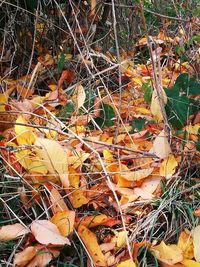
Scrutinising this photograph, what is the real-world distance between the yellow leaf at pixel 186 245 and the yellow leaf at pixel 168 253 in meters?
0.02

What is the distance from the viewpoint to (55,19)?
2.03 metres

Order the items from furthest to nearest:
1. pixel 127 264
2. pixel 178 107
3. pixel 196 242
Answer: pixel 178 107 < pixel 196 242 < pixel 127 264

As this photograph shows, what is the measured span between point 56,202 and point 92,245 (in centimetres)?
14

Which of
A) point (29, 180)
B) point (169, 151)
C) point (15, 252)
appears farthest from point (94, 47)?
point (15, 252)

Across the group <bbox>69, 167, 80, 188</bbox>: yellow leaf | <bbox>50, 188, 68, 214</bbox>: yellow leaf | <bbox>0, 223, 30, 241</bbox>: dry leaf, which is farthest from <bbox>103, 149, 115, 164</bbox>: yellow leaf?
<bbox>0, 223, 30, 241</bbox>: dry leaf

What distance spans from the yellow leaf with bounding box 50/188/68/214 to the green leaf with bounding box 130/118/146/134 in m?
0.44

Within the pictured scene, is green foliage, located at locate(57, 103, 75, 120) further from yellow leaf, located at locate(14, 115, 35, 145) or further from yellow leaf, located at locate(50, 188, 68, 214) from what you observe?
yellow leaf, located at locate(50, 188, 68, 214)

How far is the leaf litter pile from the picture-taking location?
1153 millimetres

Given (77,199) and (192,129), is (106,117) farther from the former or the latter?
(77,199)

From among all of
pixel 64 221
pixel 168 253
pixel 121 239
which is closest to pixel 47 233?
pixel 64 221

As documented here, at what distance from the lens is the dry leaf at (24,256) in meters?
1.10

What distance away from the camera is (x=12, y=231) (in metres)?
1.15

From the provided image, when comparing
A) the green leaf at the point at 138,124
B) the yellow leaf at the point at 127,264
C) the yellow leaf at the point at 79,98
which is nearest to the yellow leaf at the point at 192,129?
the green leaf at the point at 138,124

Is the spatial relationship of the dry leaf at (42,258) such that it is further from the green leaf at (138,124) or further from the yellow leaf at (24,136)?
the green leaf at (138,124)
